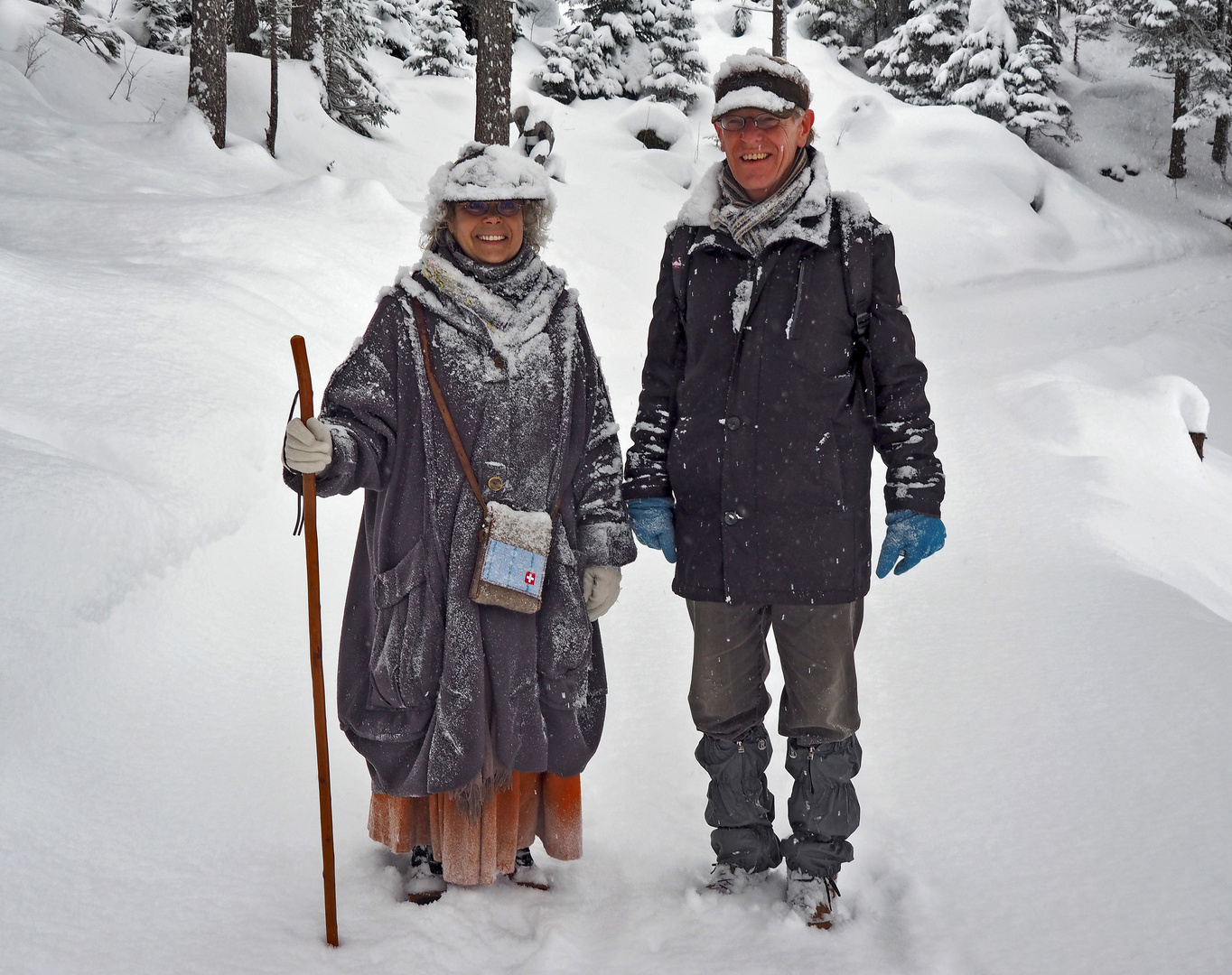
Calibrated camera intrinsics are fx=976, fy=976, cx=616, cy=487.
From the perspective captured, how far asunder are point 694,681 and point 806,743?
327 millimetres

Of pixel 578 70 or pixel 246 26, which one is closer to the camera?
pixel 246 26

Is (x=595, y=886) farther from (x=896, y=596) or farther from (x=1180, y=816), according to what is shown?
(x=896, y=596)

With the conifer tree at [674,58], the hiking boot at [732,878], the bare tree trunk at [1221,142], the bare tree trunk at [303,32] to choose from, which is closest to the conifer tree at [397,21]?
the conifer tree at [674,58]

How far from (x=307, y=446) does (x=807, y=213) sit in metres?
1.31

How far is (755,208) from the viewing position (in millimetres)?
2406

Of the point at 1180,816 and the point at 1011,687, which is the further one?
the point at 1011,687

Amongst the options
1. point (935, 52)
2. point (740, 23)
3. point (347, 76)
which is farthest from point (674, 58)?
point (740, 23)

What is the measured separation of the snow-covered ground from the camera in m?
2.32

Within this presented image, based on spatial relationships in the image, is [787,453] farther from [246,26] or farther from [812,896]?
[246,26]

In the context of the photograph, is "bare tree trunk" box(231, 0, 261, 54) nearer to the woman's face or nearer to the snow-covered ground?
the snow-covered ground

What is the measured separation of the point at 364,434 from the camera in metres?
2.33

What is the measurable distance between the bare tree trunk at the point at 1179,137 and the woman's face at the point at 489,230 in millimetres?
24511

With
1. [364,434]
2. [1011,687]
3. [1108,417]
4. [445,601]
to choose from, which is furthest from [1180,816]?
[1108,417]

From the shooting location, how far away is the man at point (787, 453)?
7.91ft
